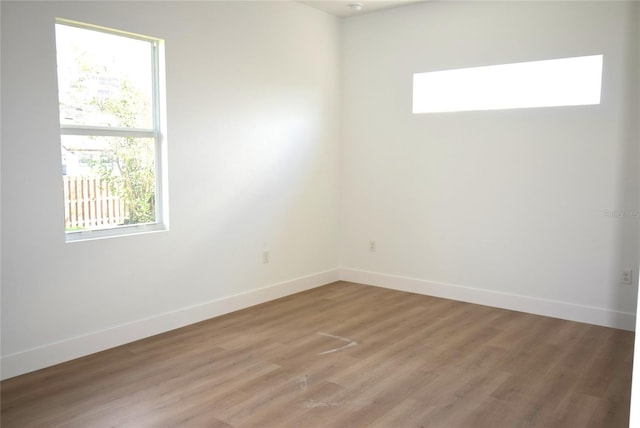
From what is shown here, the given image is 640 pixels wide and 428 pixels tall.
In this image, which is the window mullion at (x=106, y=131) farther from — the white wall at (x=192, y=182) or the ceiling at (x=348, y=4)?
the ceiling at (x=348, y=4)

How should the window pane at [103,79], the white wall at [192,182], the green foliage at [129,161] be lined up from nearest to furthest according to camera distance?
the white wall at [192,182] < the window pane at [103,79] < the green foliage at [129,161]

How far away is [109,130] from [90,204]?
1.77 feet

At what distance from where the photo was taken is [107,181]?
144 inches

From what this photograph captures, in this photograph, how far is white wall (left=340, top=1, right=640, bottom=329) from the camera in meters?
4.09

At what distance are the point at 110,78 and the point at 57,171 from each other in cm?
80

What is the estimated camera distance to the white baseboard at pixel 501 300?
4152mm

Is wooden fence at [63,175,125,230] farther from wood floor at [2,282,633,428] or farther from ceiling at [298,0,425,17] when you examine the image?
ceiling at [298,0,425,17]

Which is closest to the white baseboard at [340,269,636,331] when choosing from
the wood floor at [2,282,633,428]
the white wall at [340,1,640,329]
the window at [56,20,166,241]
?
the white wall at [340,1,640,329]

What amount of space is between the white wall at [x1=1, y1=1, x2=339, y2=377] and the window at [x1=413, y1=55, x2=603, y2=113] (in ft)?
3.68

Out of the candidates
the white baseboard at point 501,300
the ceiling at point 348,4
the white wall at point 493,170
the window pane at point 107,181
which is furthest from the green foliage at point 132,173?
the white baseboard at point 501,300

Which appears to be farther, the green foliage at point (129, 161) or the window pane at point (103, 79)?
the green foliage at point (129, 161)

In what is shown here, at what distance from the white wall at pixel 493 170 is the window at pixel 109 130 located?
92.7 inches

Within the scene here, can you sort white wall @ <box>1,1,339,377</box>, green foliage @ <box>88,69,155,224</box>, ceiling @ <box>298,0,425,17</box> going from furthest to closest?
ceiling @ <box>298,0,425,17</box>, green foliage @ <box>88,69,155,224</box>, white wall @ <box>1,1,339,377</box>

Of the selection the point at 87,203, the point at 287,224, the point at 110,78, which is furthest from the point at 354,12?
the point at 87,203
